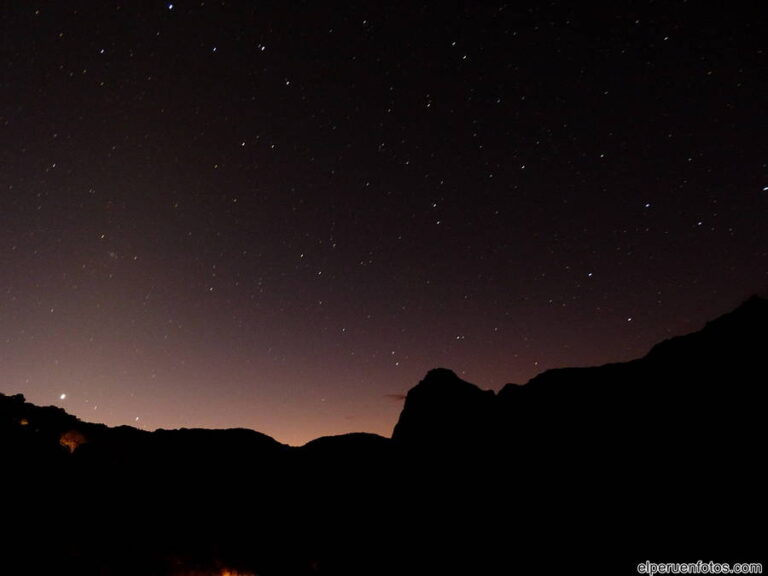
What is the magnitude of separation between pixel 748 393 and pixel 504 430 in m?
9.67

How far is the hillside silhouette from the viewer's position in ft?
40.2

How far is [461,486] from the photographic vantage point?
18.9 m

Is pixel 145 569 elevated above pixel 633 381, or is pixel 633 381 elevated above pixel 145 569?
pixel 633 381

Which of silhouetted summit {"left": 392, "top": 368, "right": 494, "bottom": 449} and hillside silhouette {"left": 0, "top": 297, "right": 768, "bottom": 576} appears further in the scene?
silhouetted summit {"left": 392, "top": 368, "right": 494, "bottom": 449}

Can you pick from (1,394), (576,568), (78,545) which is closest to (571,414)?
(576,568)

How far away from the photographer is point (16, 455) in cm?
2033

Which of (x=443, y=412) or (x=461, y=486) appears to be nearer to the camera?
(x=461, y=486)

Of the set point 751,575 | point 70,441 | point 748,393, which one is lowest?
point 751,575

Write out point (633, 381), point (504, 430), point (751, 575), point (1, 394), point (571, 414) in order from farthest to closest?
point (1, 394), point (504, 430), point (571, 414), point (633, 381), point (751, 575)

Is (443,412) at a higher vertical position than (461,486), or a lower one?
higher

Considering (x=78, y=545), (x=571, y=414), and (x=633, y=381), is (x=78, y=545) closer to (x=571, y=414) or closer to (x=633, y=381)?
(x=571, y=414)

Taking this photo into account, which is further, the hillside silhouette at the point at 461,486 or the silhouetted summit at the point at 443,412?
the silhouetted summit at the point at 443,412

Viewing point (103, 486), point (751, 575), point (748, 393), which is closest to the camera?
point (751, 575)

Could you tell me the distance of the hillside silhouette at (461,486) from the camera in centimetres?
1225
